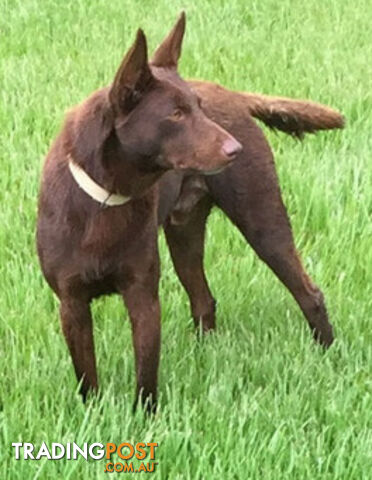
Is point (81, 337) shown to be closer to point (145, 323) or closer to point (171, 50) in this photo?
point (145, 323)

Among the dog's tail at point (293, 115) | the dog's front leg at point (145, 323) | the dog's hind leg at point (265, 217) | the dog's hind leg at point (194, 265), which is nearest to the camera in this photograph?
the dog's front leg at point (145, 323)

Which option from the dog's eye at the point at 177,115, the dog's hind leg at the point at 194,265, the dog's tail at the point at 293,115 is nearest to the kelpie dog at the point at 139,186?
the dog's eye at the point at 177,115

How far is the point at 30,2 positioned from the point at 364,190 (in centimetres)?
386

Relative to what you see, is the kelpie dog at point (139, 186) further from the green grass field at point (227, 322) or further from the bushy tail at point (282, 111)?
the green grass field at point (227, 322)

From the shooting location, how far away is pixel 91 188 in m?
3.23

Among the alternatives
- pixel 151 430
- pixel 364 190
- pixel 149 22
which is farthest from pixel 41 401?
pixel 149 22

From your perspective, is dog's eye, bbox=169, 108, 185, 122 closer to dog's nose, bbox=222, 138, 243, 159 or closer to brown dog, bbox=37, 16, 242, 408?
brown dog, bbox=37, 16, 242, 408

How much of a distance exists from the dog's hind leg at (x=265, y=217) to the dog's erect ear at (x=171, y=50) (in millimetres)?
592

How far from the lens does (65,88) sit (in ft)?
21.1

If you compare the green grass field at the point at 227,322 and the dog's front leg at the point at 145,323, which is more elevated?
the dog's front leg at the point at 145,323

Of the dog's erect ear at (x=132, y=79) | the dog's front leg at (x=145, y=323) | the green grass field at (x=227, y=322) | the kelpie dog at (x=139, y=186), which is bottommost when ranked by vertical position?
the green grass field at (x=227, y=322)

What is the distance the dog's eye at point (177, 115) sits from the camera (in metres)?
3.09

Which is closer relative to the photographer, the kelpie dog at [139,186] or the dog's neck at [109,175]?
the kelpie dog at [139,186]

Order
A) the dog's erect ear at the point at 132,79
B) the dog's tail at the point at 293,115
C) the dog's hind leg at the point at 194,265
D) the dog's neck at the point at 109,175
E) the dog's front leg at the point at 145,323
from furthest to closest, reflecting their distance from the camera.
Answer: the dog's hind leg at the point at 194,265 → the dog's tail at the point at 293,115 → the dog's front leg at the point at 145,323 → the dog's neck at the point at 109,175 → the dog's erect ear at the point at 132,79
